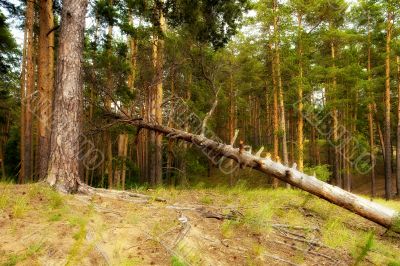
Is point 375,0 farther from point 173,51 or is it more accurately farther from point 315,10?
point 173,51

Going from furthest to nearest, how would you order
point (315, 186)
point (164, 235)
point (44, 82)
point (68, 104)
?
point (44, 82) < point (315, 186) < point (68, 104) < point (164, 235)

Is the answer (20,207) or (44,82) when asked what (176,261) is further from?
(44,82)

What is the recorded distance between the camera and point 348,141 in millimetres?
22609

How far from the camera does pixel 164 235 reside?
14.0 ft

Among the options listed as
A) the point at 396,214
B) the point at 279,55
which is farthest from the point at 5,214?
the point at 279,55

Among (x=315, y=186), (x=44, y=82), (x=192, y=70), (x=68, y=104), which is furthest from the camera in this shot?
(x=192, y=70)

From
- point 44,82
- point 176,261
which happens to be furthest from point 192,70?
point 176,261

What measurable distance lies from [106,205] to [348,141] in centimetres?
2107

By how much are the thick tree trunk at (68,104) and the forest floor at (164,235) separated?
420 millimetres

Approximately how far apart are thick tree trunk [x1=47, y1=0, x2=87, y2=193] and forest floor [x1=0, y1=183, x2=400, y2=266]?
42 cm

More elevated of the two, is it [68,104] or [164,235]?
[68,104]

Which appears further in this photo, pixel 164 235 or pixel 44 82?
pixel 44 82

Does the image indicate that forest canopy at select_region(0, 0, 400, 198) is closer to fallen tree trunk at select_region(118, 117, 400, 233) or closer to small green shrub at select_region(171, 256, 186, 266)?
fallen tree trunk at select_region(118, 117, 400, 233)

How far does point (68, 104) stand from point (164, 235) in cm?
322
